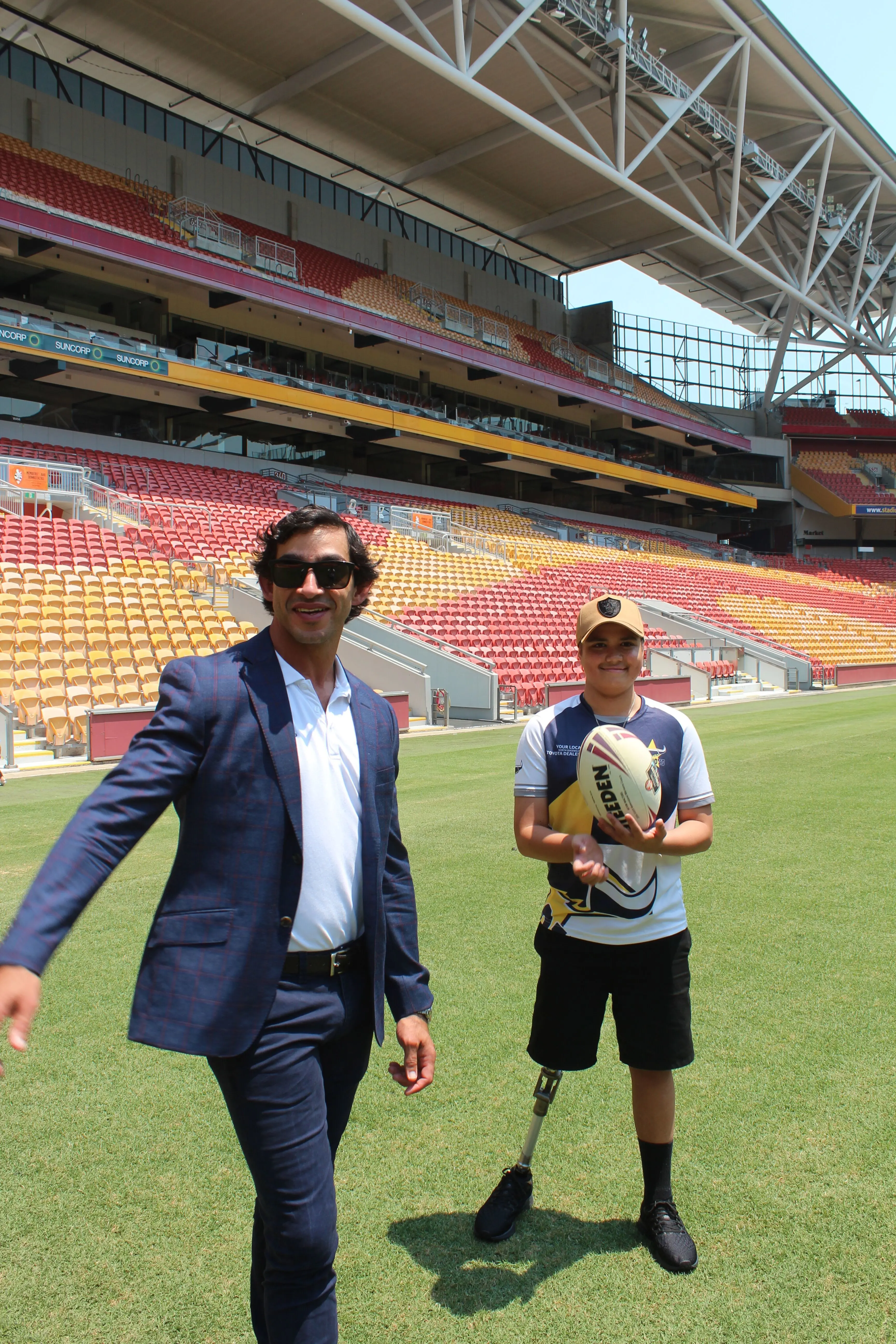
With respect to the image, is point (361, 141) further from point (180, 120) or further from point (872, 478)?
point (872, 478)

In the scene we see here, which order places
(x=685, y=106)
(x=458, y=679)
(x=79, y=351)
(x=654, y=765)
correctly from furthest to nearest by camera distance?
(x=685, y=106) < (x=79, y=351) < (x=458, y=679) < (x=654, y=765)

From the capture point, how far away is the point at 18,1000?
61.7 inches

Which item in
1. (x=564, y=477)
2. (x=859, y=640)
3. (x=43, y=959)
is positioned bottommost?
(x=859, y=640)

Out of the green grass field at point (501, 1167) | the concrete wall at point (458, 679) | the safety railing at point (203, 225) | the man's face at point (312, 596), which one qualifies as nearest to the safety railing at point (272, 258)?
the safety railing at point (203, 225)

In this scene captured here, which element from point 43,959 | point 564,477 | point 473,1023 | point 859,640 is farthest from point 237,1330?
point 564,477

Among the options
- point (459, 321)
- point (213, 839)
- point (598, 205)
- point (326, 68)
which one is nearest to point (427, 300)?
point (459, 321)

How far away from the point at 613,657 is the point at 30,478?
2091 cm

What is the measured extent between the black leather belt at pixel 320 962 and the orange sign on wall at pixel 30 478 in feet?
68.8

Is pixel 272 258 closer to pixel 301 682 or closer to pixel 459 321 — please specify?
pixel 459 321

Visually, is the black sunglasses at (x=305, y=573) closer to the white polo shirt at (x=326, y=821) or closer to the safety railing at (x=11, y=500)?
the white polo shirt at (x=326, y=821)

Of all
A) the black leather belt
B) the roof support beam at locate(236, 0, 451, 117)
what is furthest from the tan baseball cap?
the roof support beam at locate(236, 0, 451, 117)

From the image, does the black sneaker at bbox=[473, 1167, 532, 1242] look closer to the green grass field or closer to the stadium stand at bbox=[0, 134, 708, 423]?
the green grass field

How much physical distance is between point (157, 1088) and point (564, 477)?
43877 millimetres

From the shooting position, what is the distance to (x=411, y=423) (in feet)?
118
